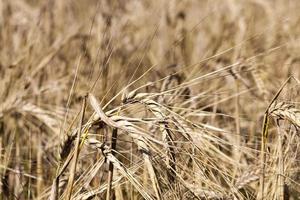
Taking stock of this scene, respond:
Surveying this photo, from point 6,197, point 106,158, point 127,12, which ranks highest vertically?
point 127,12

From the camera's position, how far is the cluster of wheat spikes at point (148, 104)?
4.80 feet

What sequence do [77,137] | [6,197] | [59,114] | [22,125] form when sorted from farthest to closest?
[22,125], [59,114], [6,197], [77,137]

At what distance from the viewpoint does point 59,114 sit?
2301 millimetres

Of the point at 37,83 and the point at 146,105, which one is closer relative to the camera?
the point at 146,105

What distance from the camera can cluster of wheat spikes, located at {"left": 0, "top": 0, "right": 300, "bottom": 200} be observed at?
1.46m

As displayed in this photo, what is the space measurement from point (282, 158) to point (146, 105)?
342 mm

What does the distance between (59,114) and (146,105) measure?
2.87 feet

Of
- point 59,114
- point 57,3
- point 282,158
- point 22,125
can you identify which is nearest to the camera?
point 282,158

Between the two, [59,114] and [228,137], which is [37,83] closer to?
[59,114]

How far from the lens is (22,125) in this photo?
2.57 meters

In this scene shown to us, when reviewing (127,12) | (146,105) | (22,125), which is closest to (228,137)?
(146,105)

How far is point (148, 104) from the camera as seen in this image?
148 centimetres

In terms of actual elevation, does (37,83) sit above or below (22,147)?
above

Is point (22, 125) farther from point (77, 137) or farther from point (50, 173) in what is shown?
point (77, 137)
